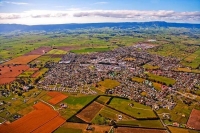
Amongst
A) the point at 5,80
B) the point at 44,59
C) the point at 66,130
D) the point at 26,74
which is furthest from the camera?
the point at 44,59

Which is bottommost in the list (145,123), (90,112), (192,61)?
(145,123)

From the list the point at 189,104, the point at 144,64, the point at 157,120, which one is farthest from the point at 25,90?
the point at 144,64

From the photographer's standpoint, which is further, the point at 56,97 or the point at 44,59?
the point at 44,59

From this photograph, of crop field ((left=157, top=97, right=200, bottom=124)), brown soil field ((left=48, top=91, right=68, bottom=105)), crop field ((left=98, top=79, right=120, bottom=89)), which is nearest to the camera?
crop field ((left=157, top=97, right=200, bottom=124))

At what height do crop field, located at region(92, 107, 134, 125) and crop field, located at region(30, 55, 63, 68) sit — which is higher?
crop field, located at region(30, 55, 63, 68)

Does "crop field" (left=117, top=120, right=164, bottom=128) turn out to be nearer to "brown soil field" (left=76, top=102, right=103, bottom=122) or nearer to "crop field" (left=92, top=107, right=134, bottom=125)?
"crop field" (left=92, top=107, right=134, bottom=125)

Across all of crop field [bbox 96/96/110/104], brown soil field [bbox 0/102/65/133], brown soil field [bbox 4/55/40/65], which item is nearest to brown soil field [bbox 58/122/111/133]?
brown soil field [bbox 0/102/65/133]

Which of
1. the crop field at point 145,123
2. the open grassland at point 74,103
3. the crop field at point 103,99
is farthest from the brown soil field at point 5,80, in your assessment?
the crop field at point 145,123

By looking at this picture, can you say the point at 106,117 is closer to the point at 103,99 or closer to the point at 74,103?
the point at 103,99

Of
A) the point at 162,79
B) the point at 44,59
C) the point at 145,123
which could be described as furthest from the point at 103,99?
the point at 44,59
